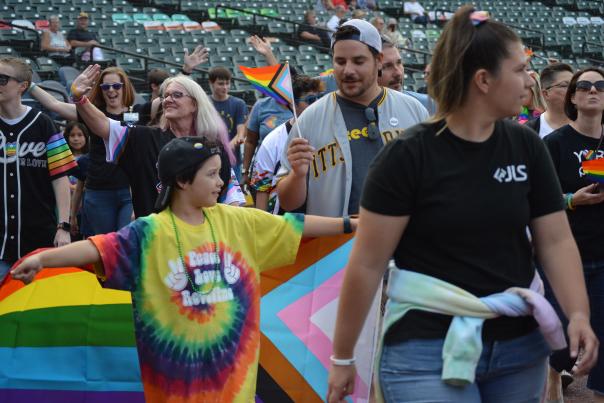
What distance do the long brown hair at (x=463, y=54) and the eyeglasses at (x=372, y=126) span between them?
174cm

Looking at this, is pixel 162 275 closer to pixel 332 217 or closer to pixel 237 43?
pixel 332 217

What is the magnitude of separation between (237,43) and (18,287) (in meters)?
15.8

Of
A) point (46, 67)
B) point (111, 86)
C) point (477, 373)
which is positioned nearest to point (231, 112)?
point (111, 86)

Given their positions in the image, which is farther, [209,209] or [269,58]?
[269,58]

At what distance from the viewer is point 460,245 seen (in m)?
2.89

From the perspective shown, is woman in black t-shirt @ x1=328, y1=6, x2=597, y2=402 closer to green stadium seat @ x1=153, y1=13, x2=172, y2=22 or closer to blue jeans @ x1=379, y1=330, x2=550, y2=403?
blue jeans @ x1=379, y1=330, x2=550, y2=403

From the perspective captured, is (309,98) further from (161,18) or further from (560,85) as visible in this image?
(161,18)

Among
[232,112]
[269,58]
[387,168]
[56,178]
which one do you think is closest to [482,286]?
[387,168]

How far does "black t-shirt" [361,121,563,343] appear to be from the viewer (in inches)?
113

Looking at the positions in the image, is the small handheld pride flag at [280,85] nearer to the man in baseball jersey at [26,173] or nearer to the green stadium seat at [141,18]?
the man in baseball jersey at [26,173]

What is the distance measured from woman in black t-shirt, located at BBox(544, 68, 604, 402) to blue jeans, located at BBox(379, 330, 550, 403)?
7.51 ft

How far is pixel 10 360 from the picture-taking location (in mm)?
4949

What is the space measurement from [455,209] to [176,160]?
6.02ft

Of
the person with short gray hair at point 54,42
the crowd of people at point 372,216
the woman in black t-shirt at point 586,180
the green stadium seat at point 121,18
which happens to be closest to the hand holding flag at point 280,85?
the crowd of people at point 372,216
